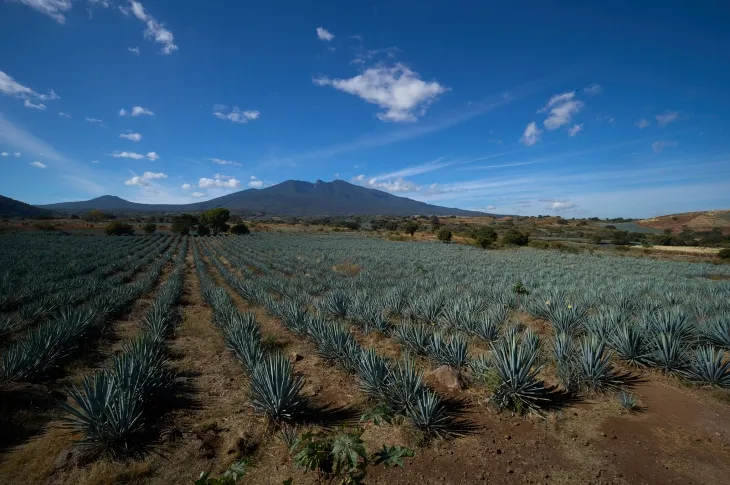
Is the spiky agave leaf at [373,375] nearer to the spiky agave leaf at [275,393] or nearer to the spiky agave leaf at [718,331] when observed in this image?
the spiky agave leaf at [275,393]

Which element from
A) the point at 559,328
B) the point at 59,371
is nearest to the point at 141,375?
the point at 59,371

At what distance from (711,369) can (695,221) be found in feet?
294

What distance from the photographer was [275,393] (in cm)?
377

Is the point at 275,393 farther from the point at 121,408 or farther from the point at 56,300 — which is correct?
the point at 56,300

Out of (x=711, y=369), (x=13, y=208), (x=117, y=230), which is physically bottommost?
(x=117, y=230)

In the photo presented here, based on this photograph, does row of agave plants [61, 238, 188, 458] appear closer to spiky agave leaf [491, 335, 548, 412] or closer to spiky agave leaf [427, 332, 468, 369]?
spiky agave leaf [427, 332, 468, 369]

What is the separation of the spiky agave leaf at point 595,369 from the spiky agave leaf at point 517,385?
817 mm

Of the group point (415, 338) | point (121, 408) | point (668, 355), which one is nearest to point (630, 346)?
point (668, 355)

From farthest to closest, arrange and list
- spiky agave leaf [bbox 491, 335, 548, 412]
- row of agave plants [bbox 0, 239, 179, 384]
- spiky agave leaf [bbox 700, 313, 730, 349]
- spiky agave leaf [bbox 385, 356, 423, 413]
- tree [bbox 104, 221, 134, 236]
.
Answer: tree [bbox 104, 221, 134, 236], spiky agave leaf [bbox 700, 313, 730, 349], row of agave plants [bbox 0, 239, 179, 384], spiky agave leaf [bbox 491, 335, 548, 412], spiky agave leaf [bbox 385, 356, 423, 413]

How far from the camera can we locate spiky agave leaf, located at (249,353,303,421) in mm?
3742

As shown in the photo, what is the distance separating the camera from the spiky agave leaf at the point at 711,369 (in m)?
4.36

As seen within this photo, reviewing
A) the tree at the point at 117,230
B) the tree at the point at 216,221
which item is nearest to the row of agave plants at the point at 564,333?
the tree at the point at 117,230

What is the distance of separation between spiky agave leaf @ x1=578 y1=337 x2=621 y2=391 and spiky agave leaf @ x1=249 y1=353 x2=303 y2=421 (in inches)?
157

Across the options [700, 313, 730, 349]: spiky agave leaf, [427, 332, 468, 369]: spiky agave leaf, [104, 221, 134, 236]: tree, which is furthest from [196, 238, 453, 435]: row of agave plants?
[104, 221, 134, 236]: tree
